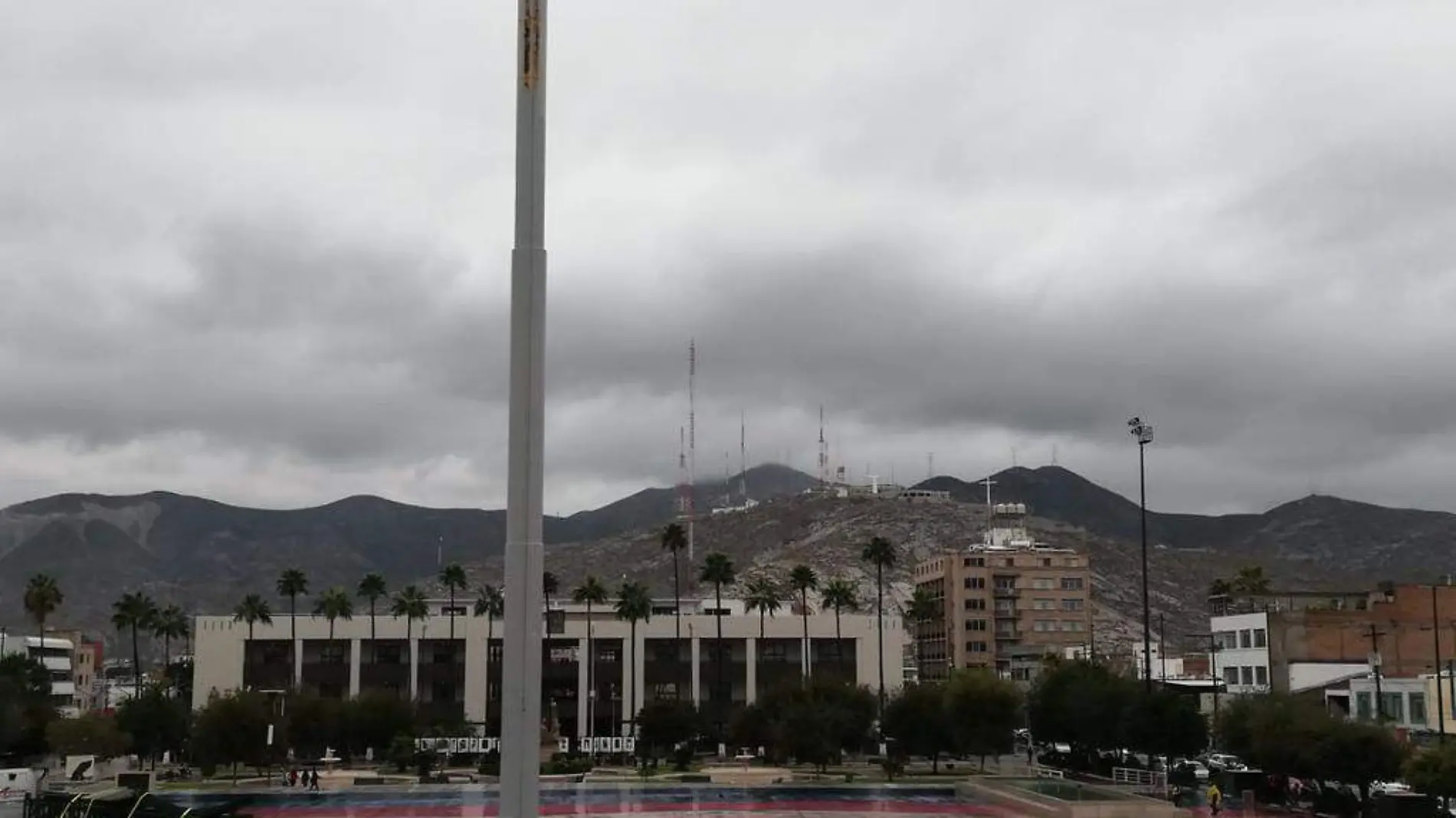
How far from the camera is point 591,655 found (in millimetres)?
115125

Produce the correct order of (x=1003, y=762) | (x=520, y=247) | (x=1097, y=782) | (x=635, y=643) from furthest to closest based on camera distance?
(x=635, y=643), (x=1003, y=762), (x=1097, y=782), (x=520, y=247)

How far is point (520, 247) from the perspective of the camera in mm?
19078

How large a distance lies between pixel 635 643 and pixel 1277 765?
69.8 meters

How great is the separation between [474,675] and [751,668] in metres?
21.9

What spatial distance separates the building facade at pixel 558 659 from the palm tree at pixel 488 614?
147mm

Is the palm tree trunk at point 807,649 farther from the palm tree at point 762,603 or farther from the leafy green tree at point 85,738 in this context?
the leafy green tree at point 85,738

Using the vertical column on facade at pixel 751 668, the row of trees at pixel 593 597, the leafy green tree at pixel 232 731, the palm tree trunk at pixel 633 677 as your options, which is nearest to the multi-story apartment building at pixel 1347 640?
the row of trees at pixel 593 597

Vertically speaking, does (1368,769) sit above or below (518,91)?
below

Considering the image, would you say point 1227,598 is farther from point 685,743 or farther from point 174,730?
point 174,730

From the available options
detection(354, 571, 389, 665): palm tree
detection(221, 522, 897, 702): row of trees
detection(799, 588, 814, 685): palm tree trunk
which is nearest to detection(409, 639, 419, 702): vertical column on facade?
detection(221, 522, 897, 702): row of trees

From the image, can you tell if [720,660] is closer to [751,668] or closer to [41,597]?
[751,668]

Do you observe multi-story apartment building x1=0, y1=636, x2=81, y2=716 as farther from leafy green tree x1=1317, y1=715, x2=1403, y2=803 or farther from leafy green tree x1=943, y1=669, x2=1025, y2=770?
leafy green tree x1=1317, y1=715, x2=1403, y2=803

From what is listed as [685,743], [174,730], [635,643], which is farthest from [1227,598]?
[174,730]

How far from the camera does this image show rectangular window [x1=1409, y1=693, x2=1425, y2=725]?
77500 millimetres
